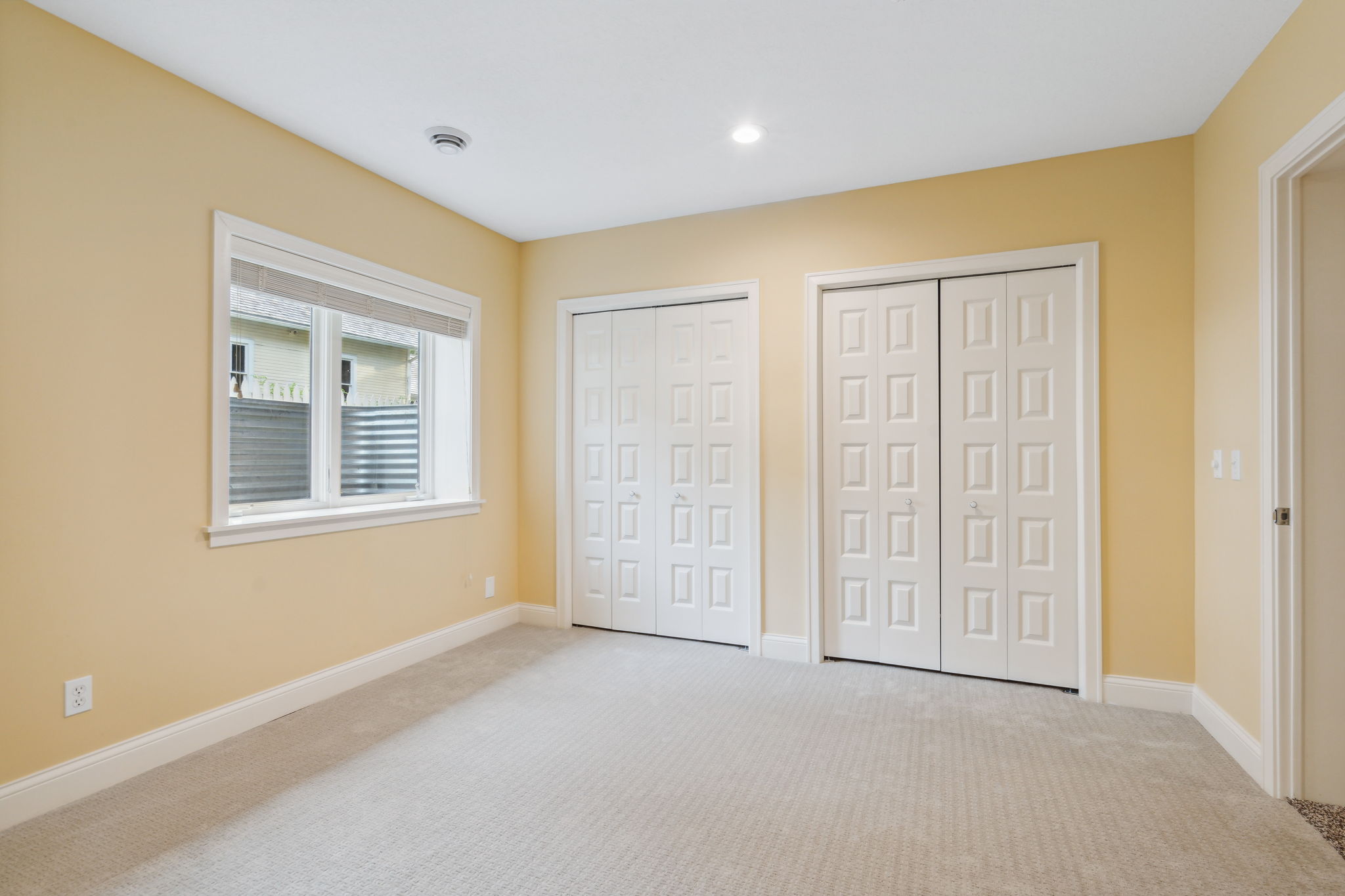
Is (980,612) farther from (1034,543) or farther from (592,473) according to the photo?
(592,473)

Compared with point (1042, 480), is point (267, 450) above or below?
above

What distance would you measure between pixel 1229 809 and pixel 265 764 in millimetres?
3461

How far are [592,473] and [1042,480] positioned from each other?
268 centimetres

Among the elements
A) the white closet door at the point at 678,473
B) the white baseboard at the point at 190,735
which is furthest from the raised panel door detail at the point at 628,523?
the white baseboard at the point at 190,735

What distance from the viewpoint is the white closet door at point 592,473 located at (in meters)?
4.31

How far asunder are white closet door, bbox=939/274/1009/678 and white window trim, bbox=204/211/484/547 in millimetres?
2842

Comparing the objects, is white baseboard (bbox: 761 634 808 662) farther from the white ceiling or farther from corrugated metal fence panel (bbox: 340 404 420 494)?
the white ceiling

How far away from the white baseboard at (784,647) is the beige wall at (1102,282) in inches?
2.1

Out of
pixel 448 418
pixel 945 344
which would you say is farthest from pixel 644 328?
pixel 945 344

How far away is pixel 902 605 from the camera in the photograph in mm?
3537

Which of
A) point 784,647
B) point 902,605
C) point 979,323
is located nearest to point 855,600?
point 902,605

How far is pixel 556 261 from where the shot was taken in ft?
14.5

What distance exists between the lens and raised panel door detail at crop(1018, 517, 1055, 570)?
3.25 m

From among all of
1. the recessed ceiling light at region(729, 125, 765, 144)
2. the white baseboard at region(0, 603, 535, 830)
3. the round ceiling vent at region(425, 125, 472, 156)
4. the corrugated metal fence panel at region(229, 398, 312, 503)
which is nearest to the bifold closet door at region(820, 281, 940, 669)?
the recessed ceiling light at region(729, 125, 765, 144)
